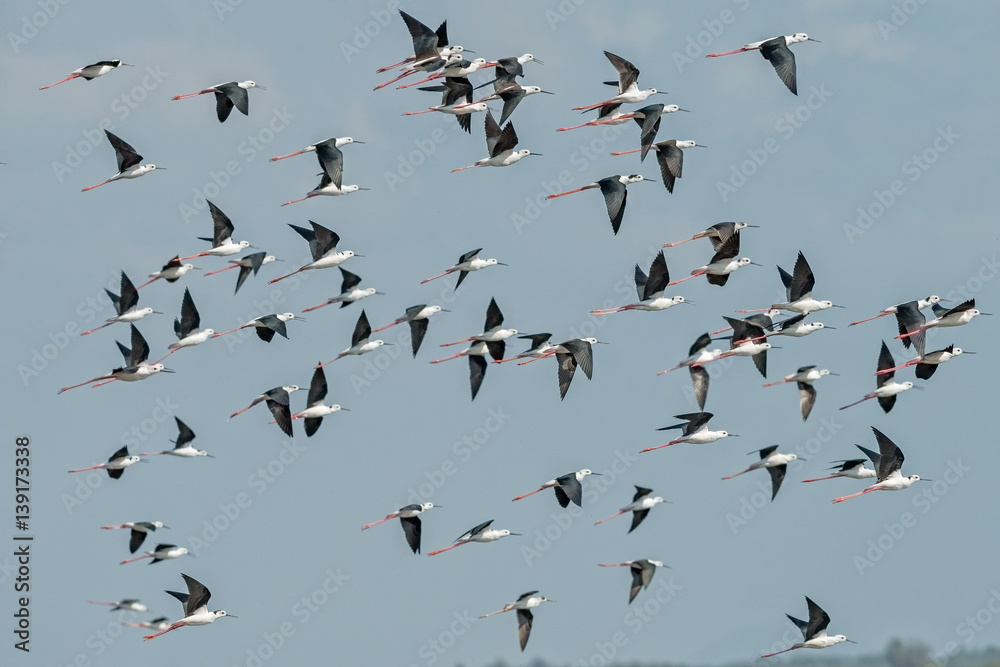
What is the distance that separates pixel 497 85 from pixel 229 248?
635cm

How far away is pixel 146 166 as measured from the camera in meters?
50.5

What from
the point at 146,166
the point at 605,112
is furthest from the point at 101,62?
the point at 605,112

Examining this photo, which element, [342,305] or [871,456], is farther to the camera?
[342,305]

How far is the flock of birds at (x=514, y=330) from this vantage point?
49500mm

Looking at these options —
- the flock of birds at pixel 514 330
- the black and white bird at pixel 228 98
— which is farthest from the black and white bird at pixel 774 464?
the black and white bird at pixel 228 98

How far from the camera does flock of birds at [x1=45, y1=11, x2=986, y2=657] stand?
162 ft

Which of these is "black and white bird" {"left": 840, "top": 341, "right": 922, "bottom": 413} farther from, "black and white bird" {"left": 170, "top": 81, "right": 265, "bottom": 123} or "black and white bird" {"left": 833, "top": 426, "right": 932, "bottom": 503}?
"black and white bird" {"left": 170, "top": 81, "right": 265, "bottom": 123}

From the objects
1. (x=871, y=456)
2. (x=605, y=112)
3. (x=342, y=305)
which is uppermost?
Result: (x=605, y=112)

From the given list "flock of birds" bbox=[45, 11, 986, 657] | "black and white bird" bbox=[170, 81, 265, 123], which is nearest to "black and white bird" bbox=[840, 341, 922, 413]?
"flock of birds" bbox=[45, 11, 986, 657]

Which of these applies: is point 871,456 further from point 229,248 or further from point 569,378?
point 229,248

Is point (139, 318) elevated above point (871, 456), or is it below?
above

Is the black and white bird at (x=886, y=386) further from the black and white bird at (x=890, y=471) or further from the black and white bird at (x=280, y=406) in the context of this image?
the black and white bird at (x=280, y=406)

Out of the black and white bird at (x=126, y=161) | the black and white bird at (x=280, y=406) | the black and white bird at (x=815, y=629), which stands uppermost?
the black and white bird at (x=126, y=161)

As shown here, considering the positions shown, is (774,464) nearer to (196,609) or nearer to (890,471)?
(890,471)
